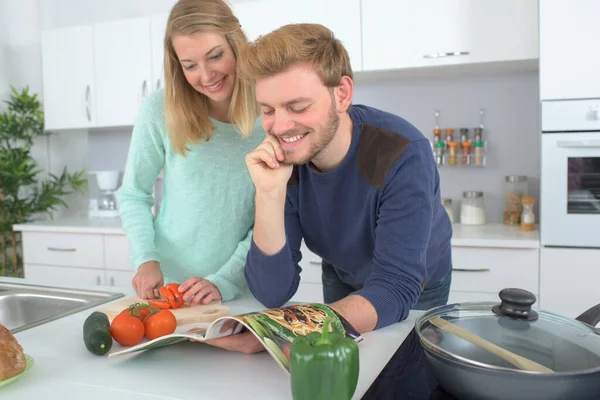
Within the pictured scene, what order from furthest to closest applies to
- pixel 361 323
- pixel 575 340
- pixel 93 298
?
pixel 93 298 → pixel 361 323 → pixel 575 340

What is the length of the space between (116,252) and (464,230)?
6.29ft

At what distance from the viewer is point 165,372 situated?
94 centimetres

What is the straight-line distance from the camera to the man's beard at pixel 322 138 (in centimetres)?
115

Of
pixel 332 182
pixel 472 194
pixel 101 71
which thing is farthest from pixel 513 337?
pixel 101 71

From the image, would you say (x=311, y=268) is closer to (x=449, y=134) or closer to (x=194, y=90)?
(x=449, y=134)

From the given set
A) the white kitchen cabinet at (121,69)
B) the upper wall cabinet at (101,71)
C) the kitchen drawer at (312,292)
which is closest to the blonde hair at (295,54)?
the kitchen drawer at (312,292)

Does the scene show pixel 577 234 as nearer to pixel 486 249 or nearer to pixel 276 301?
pixel 486 249

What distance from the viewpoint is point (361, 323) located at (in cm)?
109

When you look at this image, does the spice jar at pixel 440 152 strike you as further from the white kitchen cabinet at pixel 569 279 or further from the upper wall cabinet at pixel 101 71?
the upper wall cabinet at pixel 101 71

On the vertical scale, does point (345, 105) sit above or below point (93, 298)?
above

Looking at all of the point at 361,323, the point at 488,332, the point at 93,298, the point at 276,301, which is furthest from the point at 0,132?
the point at 488,332

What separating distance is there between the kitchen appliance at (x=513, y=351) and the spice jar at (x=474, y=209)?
2.08 m

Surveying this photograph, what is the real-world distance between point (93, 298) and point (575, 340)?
115cm

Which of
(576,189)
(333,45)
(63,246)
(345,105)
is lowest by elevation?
(63,246)
